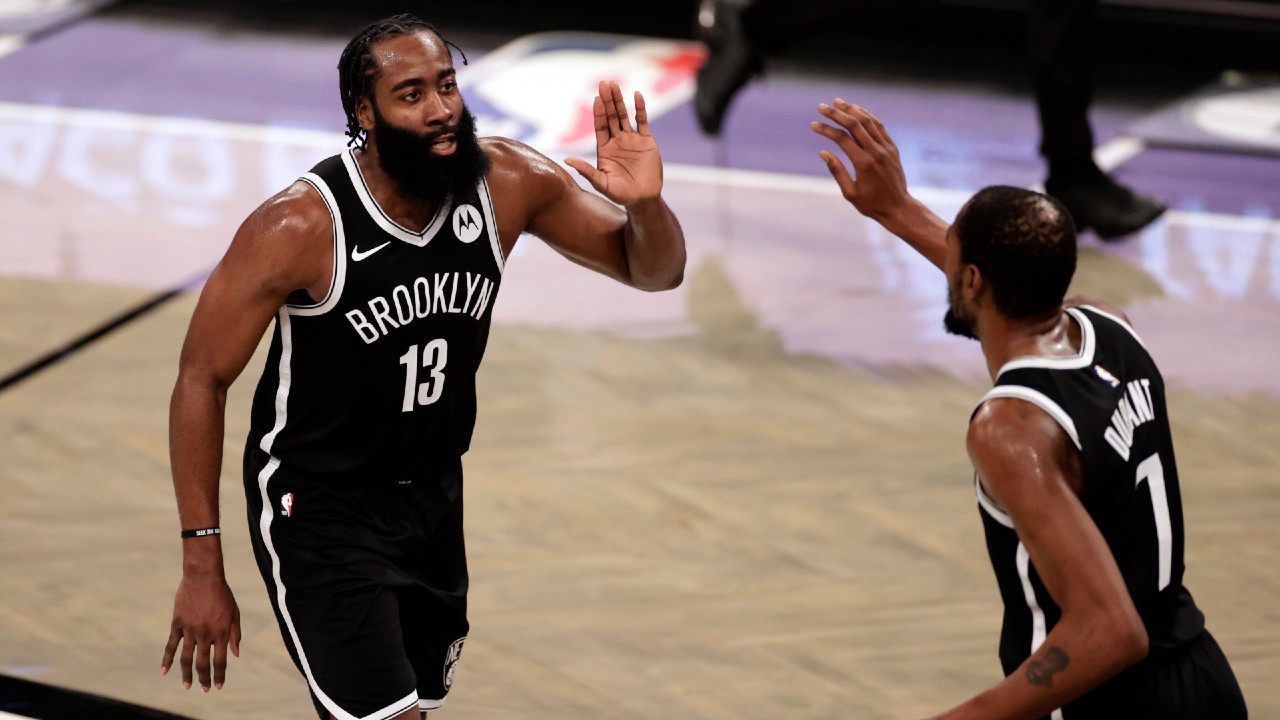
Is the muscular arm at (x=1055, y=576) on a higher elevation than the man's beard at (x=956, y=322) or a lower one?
lower

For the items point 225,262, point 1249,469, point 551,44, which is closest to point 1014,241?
point 225,262

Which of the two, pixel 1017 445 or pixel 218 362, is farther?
pixel 218 362

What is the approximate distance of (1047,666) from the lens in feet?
7.94

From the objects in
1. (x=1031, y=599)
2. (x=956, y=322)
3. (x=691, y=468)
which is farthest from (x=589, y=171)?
(x=691, y=468)

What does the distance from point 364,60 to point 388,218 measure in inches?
11.2

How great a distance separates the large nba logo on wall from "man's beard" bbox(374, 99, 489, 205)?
511 cm

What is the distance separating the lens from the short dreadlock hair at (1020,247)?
8.45 ft

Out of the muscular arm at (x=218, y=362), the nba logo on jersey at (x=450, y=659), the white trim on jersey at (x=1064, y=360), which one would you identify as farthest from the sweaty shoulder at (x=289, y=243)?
the white trim on jersey at (x=1064, y=360)

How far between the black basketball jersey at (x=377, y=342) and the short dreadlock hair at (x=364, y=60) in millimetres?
106

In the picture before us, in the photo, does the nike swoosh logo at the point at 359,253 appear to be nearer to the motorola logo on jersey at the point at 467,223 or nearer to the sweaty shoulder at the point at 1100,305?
the motorola logo on jersey at the point at 467,223

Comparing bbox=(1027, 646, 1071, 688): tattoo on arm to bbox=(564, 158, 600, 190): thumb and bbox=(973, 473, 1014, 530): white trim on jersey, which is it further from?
bbox=(564, 158, 600, 190): thumb

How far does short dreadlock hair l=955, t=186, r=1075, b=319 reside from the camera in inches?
101

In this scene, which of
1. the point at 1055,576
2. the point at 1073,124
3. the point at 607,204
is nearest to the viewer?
the point at 1055,576

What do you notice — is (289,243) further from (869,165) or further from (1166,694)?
(1166,694)
